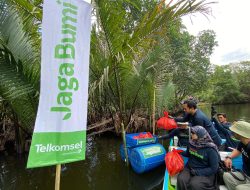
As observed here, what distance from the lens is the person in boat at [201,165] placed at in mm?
3092

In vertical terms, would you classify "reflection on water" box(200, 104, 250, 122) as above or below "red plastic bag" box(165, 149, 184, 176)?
below

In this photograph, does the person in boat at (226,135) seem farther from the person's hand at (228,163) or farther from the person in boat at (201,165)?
the person in boat at (201,165)

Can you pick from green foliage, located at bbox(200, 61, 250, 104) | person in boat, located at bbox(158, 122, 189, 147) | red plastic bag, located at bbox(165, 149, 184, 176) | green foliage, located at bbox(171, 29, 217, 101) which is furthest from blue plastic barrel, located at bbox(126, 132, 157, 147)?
green foliage, located at bbox(200, 61, 250, 104)

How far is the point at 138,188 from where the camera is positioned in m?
4.55

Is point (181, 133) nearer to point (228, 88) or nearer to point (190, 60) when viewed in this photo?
point (190, 60)

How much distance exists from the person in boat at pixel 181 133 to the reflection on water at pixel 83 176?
0.89m

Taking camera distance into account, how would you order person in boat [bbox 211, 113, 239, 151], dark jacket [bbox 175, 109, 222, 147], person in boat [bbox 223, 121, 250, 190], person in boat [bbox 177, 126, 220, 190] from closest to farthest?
person in boat [bbox 223, 121, 250, 190] < person in boat [bbox 177, 126, 220, 190] < dark jacket [bbox 175, 109, 222, 147] < person in boat [bbox 211, 113, 239, 151]

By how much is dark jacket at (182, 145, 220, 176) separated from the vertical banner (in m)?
1.85

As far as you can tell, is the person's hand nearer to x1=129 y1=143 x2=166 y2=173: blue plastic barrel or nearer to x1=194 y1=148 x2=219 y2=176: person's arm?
x1=194 y1=148 x2=219 y2=176: person's arm

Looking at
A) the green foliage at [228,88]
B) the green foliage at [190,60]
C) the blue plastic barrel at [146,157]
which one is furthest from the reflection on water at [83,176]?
the green foliage at [228,88]

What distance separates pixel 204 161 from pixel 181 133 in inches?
91.3

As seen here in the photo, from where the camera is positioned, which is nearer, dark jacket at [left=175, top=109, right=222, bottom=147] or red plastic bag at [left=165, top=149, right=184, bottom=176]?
red plastic bag at [left=165, top=149, right=184, bottom=176]

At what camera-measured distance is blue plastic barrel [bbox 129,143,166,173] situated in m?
4.84

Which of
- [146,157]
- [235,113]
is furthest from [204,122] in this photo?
[235,113]
